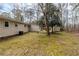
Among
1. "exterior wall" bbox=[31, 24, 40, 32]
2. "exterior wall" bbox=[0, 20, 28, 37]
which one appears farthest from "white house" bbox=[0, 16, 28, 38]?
"exterior wall" bbox=[31, 24, 40, 32]

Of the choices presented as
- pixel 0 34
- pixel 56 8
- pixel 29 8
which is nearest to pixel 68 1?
pixel 56 8

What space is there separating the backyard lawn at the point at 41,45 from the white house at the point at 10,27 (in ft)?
0.44

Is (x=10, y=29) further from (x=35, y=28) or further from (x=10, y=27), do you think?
(x=35, y=28)

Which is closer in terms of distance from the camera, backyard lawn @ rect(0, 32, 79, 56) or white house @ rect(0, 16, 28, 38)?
Answer: backyard lawn @ rect(0, 32, 79, 56)

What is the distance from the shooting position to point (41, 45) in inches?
130

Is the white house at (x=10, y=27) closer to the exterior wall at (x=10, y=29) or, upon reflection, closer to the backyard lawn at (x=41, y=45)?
the exterior wall at (x=10, y=29)

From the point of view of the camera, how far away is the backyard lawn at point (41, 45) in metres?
3.23

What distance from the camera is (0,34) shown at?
130 inches

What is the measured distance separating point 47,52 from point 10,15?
3.62ft

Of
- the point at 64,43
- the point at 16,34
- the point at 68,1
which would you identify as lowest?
the point at 64,43

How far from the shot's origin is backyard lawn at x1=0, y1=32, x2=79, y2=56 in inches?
127

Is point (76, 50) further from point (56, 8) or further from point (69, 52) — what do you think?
point (56, 8)

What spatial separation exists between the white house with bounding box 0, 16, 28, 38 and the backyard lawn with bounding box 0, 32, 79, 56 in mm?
136

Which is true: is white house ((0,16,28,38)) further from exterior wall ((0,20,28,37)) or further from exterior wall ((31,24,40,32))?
exterior wall ((31,24,40,32))
